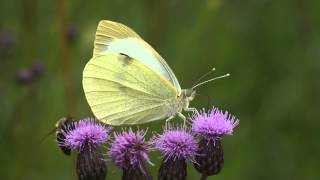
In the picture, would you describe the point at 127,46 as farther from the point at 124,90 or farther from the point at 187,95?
the point at 187,95

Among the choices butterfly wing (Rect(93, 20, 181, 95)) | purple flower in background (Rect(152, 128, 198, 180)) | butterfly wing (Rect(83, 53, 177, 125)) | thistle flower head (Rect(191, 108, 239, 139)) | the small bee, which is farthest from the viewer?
butterfly wing (Rect(93, 20, 181, 95))

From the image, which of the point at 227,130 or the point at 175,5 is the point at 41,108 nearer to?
the point at 175,5

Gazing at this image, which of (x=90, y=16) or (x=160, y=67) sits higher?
Answer: (x=90, y=16)

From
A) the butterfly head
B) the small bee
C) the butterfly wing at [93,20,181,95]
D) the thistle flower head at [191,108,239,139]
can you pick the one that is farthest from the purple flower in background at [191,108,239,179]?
the small bee

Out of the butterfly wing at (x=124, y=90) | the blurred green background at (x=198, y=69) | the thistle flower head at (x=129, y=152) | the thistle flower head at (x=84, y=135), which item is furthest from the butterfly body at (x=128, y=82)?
the blurred green background at (x=198, y=69)

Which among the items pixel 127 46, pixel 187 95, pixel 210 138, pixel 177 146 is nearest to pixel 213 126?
pixel 210 138

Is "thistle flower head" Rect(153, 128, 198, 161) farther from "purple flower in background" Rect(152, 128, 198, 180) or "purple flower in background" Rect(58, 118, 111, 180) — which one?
"purple flower in background" Rect(58, 118, 111, 180)

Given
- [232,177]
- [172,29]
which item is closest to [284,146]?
[232,177]

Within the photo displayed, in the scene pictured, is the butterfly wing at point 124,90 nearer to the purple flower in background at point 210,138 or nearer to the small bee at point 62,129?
the small bee at point 62,129
